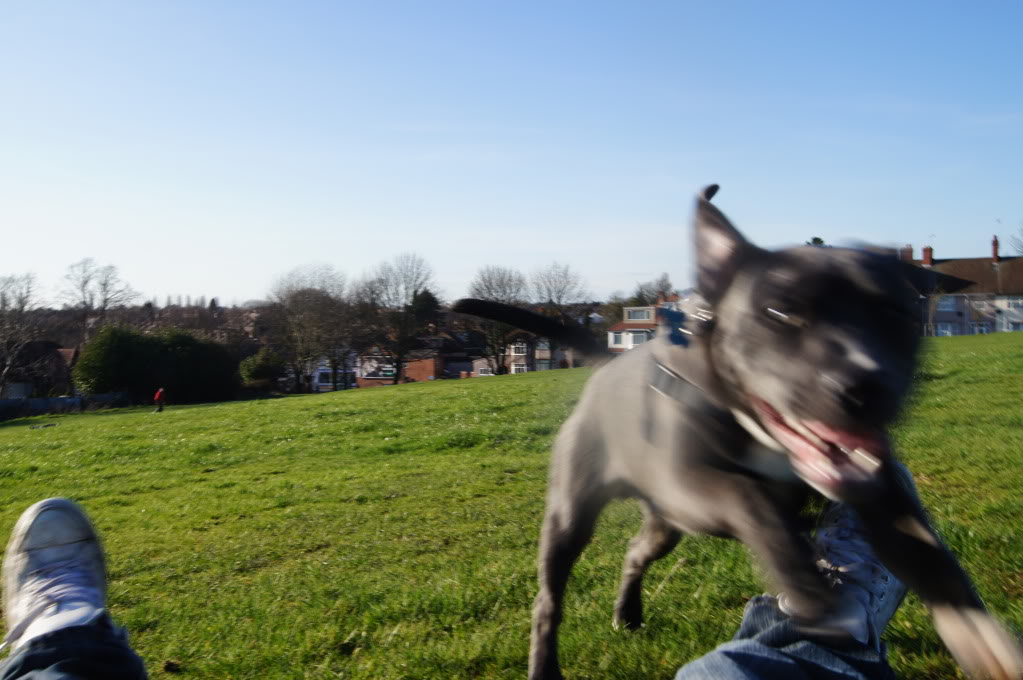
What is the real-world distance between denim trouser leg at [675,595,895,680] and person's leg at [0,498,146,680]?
1.95 metres

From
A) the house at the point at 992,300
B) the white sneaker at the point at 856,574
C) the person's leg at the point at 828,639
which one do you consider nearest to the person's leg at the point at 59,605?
the person's leg at the point at 828,639

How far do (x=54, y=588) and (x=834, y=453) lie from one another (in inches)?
114

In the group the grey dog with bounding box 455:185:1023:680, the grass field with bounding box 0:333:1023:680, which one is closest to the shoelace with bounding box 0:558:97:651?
the grass field with bounding box 0:333:1023:680

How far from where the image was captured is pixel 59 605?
9.38 ft

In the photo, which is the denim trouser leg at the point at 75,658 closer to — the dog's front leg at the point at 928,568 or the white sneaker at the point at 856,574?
the white sneaker at the point at 856,574

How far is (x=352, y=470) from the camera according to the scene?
9805mm

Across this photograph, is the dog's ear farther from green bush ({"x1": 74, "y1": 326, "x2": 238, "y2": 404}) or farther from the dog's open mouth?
green bush ({"x1": 74, "y1": 326, "x2": 238, "y2": 404})

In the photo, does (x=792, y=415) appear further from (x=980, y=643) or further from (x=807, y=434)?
(x=980, y=643)

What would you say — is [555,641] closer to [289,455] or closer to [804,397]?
[804,397]

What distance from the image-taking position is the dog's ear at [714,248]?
68.9 inches

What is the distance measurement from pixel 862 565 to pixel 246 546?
5064 mm

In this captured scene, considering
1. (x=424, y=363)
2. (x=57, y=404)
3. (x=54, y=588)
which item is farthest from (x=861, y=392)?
(x=424, y=363)

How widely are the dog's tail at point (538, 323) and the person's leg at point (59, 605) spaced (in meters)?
1.70

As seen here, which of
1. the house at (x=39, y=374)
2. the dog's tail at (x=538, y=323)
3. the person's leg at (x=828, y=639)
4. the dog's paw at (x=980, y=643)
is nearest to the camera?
the dog's paw at (x=980, y=643)
